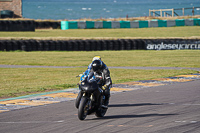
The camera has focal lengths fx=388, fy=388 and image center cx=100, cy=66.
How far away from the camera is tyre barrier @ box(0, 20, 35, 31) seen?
1642 inches

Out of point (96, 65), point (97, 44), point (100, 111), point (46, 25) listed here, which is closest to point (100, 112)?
point (100, 111)

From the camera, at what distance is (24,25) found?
43.0m

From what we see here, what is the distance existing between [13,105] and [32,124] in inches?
112

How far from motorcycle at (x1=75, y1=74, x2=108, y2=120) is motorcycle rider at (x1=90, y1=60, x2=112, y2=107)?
8.2 inches

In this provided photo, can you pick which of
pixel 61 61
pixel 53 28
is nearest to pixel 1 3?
pixel 53 28

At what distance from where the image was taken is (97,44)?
104 feet

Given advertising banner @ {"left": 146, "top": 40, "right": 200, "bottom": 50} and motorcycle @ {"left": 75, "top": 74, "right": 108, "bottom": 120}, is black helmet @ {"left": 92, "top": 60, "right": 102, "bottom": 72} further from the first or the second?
advertising banner @ {"left": 146, "top": 40, "right": 200, "bottom": 50}

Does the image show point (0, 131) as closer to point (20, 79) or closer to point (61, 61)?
point (20, 79)

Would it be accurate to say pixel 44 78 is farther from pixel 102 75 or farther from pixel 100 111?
pixel 100 111

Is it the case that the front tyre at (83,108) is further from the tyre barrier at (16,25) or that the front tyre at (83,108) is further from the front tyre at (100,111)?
the tyre barrier at (16,25)

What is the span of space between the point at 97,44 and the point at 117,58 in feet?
16.2

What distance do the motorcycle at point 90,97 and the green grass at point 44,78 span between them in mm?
5058

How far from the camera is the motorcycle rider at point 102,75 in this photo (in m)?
8.60

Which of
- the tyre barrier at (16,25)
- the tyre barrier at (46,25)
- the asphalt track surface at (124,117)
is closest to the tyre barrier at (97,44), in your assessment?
the tyre barrier at (16,25)
